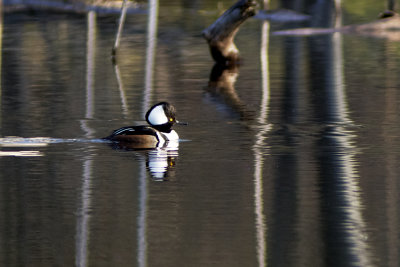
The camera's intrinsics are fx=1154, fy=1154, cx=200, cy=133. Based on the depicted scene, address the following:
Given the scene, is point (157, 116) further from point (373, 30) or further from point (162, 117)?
point (373, 30)

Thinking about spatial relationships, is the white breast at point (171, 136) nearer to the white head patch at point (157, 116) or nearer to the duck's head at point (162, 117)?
the duck's head at point (162, 117)

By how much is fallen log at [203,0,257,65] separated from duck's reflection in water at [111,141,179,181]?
34.1ft

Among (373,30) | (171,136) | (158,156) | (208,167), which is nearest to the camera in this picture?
(208,167)

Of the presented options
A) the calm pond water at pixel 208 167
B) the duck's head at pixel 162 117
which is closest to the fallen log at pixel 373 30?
the calm pond water at pixel 208 167

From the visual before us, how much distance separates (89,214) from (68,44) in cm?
2229

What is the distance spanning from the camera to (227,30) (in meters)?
24.5

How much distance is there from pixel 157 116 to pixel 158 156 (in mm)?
1027

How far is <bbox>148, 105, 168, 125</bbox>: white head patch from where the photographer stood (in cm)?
1396

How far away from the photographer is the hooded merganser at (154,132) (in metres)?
13.7

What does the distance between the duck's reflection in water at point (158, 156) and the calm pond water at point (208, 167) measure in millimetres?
33

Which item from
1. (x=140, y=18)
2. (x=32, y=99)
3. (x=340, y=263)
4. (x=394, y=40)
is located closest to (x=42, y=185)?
(x=340, y=263)

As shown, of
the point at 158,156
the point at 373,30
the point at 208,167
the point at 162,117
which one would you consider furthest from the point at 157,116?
the point at 373,30

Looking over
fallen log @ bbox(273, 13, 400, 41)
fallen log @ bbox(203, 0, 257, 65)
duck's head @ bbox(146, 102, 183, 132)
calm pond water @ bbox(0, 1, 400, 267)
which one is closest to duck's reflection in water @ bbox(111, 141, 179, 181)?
calm pond water @ bbox(0, 1, 400, 267)

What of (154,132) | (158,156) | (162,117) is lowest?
(158,156)
